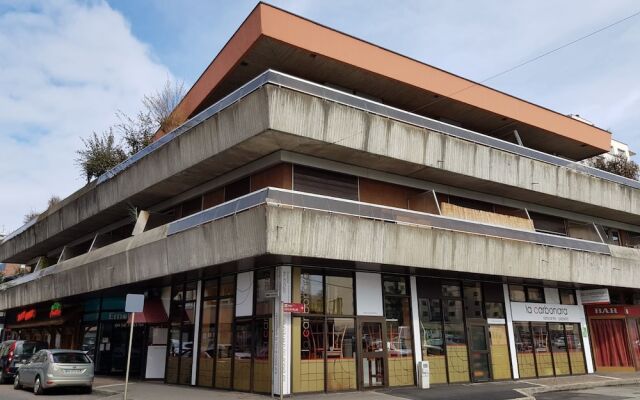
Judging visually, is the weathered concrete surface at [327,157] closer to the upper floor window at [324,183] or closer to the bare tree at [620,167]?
the upper floor window at [324,183]

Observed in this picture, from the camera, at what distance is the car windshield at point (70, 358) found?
675 inches

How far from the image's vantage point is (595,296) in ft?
77.7

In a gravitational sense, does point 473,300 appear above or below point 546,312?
above

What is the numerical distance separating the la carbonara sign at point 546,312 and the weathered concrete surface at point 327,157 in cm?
498

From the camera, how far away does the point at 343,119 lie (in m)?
16.4

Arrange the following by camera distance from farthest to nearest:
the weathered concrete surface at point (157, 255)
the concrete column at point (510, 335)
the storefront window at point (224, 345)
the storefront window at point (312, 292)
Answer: the concrete column at point (510, 335), the storefront window at point (224, 345), the storefront window at point (312, 292), the weathered concrete surface at point (157, 255)

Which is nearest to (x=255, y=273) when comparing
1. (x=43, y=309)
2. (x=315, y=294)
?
(x=315, y=294)

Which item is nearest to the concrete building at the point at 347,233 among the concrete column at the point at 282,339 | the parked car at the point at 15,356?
the concrete column at the point at 282,339

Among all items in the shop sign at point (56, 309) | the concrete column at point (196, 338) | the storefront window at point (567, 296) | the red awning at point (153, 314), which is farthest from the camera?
the shop sign at point (56, 309)

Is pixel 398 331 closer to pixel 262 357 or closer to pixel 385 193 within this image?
pixel 262 357

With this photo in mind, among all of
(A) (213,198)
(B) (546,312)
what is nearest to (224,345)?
(A) (213,198)

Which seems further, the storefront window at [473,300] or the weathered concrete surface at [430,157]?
the storefront window at [473,300]

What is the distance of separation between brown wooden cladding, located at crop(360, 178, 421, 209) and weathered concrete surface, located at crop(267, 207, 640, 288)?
2345mm

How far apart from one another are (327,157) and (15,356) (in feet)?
56.4
